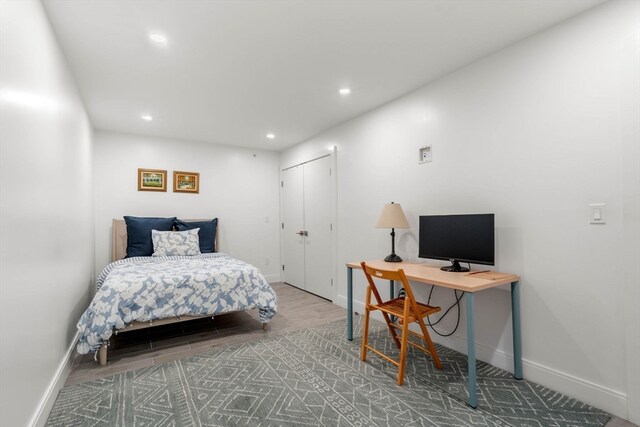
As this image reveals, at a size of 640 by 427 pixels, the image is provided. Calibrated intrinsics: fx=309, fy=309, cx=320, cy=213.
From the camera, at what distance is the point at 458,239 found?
255 cm

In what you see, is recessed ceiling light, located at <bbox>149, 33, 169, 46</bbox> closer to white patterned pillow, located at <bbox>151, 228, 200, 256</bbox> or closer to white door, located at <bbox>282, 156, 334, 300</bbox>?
white door, located at <bbox>282, 156, 334, 300</bbox>

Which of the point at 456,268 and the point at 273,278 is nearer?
the point at 456,268

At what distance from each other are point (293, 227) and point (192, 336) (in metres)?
2.57

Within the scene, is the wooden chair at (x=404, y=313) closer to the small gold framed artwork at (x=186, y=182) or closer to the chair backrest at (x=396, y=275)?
the chair backrest at (x=396, y=275)

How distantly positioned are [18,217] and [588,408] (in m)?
3.41

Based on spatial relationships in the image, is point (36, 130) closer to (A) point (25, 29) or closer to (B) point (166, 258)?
(A) point (25, 29)

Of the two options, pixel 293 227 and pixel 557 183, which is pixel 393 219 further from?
pixel 293 227

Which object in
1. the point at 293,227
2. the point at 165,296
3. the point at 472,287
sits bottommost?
the point at 165,296

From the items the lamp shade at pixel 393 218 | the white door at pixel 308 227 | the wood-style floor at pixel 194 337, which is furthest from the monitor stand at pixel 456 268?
the white door at pixel 308 227

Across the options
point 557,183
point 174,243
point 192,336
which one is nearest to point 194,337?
point 192,336

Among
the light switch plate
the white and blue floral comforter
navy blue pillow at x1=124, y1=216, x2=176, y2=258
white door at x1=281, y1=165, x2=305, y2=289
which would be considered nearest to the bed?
the white and blue floral comforter

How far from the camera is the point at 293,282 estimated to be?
5477 millimetres

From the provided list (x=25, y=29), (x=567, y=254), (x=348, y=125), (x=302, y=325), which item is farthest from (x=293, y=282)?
(x=25, y=29)

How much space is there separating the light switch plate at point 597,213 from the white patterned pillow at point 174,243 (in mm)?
4307
